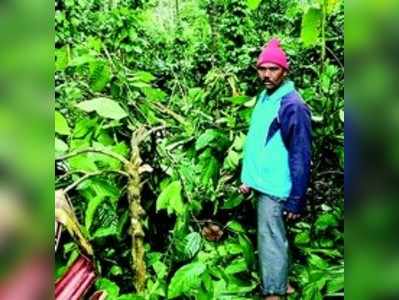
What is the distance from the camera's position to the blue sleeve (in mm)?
1950

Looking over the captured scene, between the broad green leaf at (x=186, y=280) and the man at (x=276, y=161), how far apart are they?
24 centimetres

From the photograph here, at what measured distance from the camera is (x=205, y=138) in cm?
226

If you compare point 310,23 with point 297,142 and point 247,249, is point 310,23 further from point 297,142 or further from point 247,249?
point 247,249

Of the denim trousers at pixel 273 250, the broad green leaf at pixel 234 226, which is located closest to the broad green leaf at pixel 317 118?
the denim trousers at pixel 273 250

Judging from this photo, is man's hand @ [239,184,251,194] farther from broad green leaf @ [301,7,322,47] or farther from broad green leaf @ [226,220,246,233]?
broad green leaf @ [301,7,322,47]

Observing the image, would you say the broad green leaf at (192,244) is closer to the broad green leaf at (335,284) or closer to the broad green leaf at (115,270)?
the broad green leaf at (115,270)

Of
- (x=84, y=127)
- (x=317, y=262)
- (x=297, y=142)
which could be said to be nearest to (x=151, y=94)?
(x=84, y=127)

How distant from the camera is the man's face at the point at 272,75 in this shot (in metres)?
2.02

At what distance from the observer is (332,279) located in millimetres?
1612


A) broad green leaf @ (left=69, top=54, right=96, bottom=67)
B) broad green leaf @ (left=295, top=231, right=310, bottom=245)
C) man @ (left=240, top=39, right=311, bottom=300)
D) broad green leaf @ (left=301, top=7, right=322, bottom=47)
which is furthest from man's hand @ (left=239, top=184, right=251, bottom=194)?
broad green leaf @ (left=301, top=7, right=322, bottom=47)

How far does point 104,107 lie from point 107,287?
58cm

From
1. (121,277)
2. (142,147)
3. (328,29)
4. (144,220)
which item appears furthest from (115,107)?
(328,29)
